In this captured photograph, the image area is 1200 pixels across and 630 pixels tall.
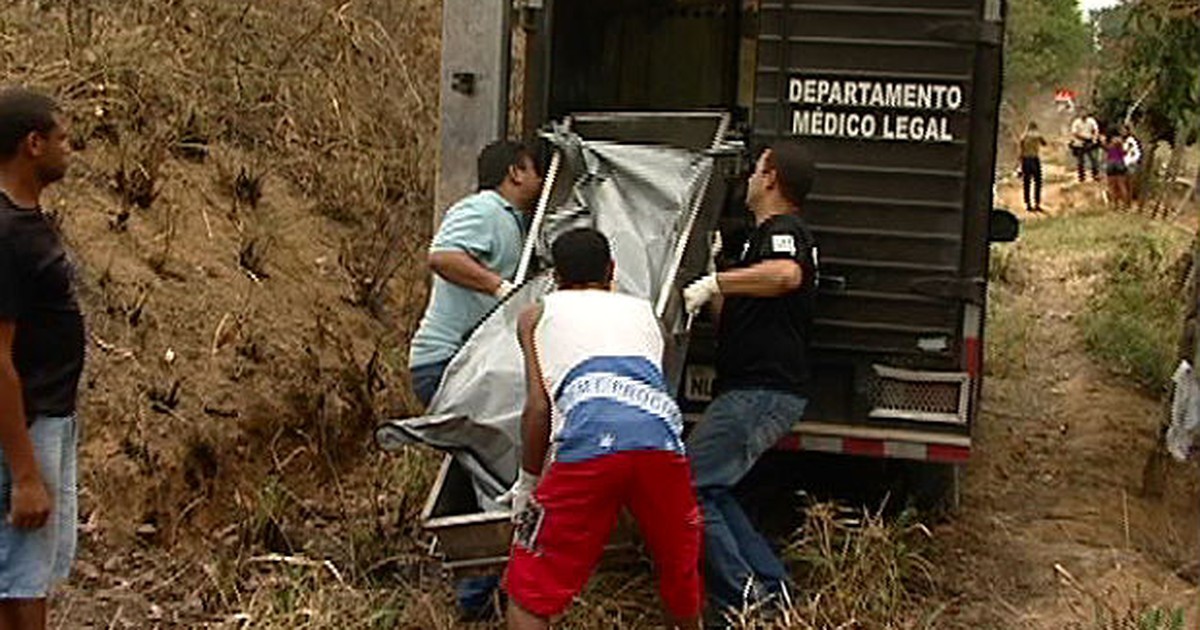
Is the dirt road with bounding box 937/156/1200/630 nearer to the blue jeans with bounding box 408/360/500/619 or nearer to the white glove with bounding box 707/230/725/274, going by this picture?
the white glove with bounding box 707/230/725/274

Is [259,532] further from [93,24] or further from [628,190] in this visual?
[93,24]

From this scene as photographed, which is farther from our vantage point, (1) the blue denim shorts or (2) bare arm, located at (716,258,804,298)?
(2) bare arm, located at (716,258,804,298)

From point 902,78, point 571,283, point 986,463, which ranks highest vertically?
point 902,78

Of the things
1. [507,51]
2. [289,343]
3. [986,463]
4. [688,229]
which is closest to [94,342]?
[289,343]

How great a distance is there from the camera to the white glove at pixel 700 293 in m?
5.69

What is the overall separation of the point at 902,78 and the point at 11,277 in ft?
11.0

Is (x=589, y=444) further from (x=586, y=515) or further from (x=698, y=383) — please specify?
(x=698, y=383)

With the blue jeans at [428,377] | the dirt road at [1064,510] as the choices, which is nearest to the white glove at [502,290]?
the blue jeans at [428,377]

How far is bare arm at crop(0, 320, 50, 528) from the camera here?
4055 mm

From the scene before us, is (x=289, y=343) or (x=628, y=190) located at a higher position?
(x=628, y=190)

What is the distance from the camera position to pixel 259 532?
629cm

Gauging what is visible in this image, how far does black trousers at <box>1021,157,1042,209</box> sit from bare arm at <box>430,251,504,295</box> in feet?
64.2

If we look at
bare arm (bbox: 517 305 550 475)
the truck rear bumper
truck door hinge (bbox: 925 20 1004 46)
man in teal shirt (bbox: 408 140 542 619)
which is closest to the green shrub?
the truck rear bumper

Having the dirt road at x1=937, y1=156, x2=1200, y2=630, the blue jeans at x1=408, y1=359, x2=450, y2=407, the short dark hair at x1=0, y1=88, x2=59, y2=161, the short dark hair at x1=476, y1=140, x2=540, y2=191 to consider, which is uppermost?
the short dark hair at x1=0, y1=88, x2=59, y2=161
